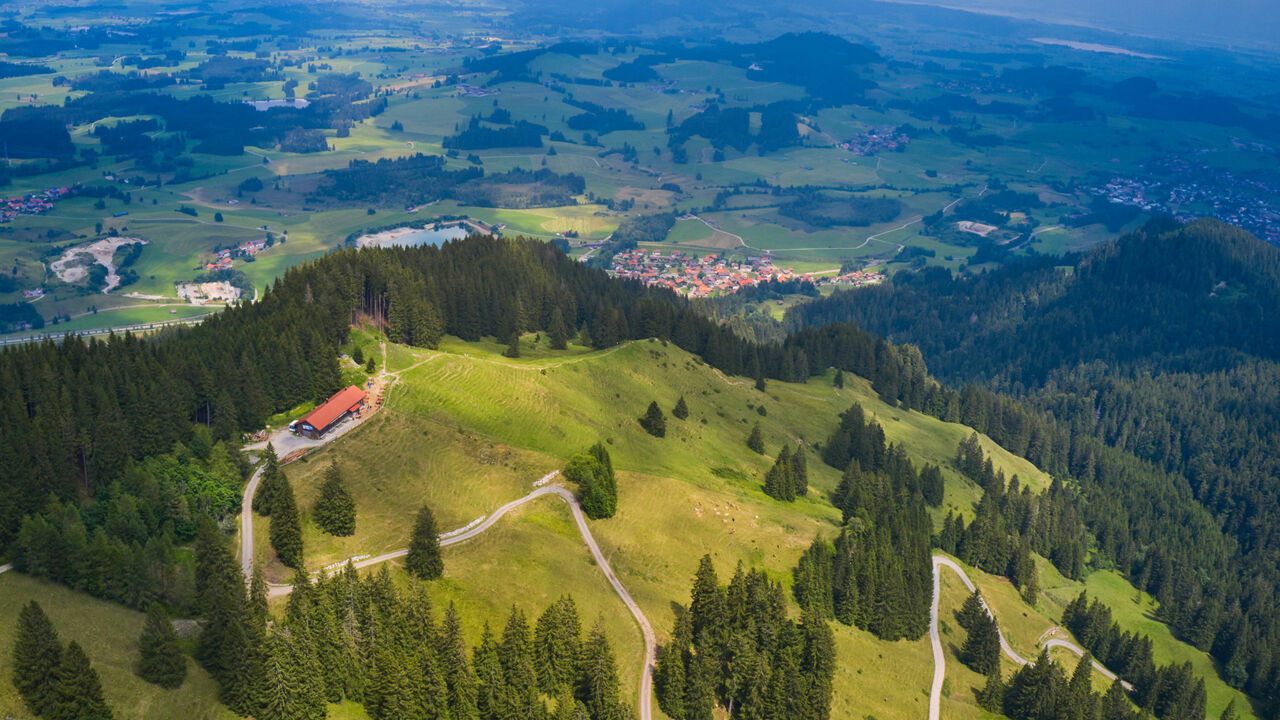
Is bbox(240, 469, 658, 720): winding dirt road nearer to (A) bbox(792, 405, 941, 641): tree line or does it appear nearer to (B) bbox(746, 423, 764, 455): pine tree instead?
(A) bbox(792, 405, 941, 641): tree line

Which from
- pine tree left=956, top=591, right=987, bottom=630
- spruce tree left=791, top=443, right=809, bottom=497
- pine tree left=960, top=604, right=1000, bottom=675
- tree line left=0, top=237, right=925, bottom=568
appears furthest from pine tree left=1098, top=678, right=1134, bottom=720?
tree line left=0, top=237, right=925, bottom=568

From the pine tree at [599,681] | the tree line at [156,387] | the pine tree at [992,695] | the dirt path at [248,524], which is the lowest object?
the pine tree at [992,695]

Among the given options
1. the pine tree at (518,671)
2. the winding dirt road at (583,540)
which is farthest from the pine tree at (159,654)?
the pine tree at (518,671)

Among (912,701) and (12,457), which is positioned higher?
(12,457)

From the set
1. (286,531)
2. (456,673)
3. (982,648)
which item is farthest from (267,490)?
(982,648)

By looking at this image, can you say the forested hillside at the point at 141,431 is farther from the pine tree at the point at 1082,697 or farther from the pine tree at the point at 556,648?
the pine tree at the point at 1082,697

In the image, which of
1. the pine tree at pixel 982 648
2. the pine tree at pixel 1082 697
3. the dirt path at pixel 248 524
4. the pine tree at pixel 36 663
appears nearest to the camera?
the pine tree at pixel 36 663

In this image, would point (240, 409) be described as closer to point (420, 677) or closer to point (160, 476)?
point (160, 476)

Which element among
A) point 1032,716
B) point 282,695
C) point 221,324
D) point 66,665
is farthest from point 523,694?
point 221,324
